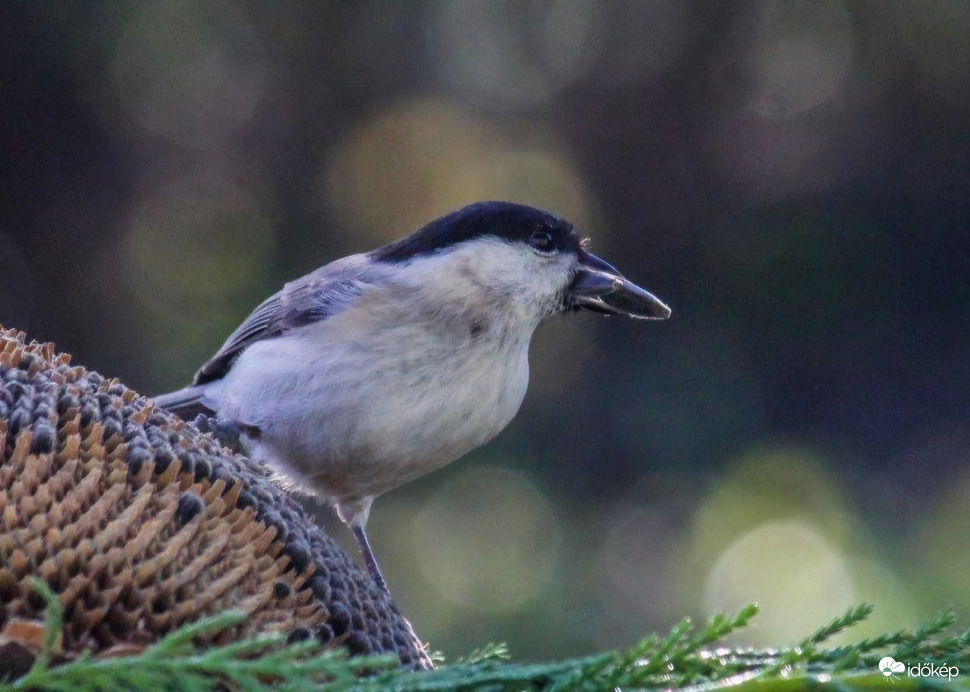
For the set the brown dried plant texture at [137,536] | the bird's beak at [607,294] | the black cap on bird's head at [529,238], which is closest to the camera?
the brown dried plant texture at [137,536]

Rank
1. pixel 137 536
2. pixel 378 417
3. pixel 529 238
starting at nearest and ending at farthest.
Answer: pixel 137 536 → pixel 378 417 → pixel 529 238

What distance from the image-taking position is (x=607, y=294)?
308 cm

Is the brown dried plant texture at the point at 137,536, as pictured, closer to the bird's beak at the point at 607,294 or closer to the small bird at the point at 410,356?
the small bird at the point at 410,356

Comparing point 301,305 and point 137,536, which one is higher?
point 301,305

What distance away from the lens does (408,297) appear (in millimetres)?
3061

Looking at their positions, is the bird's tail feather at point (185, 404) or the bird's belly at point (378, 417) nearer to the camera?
the bird's belly at point (378, 417)

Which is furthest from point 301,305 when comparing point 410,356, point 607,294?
point 607,294

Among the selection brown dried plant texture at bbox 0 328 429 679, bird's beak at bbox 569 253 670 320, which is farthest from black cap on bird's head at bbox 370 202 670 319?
brown dried plant texture at bbox 0 328 429 679

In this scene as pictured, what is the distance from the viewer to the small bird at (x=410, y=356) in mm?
2848

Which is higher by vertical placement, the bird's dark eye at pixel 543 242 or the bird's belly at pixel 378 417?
the bird's dark eye at pixel 543 242

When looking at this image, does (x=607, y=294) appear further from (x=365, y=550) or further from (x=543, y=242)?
(x=365, y=550)

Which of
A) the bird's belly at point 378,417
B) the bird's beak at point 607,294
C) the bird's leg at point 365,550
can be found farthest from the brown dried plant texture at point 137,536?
the bird's beak at point 607,294

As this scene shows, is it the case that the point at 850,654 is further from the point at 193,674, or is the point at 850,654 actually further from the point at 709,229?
the point at 709,229

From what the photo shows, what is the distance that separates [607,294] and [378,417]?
71 cm
